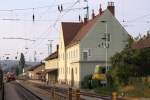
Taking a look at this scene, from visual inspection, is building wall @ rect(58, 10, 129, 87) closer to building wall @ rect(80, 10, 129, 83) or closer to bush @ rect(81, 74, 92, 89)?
building wall @ rect(80, 10, 129, 83)

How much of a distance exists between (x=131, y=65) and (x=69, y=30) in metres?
45.7

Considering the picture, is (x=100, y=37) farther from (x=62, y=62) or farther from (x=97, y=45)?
(x=62, y=62)

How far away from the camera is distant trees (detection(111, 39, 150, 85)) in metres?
64.6

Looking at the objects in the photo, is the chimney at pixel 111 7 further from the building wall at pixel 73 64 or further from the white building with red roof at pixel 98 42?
the building wall at pixel 73 64

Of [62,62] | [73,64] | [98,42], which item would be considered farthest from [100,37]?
[62,62]

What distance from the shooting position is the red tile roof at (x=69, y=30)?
108m

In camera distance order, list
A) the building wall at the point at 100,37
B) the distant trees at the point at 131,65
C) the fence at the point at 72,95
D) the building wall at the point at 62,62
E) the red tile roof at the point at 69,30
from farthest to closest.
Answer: the building wall at the point at 62,62
the red tile roof at the point at 69,30
the building wall at the point at 100,37
the distant trees at the point at 131,65
the fence at the point at 72,95

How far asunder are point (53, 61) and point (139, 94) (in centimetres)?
8525

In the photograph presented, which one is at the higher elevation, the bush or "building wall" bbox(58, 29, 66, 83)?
"building wall" bbox(58, 29, 66, 83)

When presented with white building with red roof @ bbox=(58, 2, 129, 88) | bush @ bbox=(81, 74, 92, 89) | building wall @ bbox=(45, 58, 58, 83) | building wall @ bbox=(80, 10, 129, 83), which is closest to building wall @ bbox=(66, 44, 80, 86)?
white building with red roof @ bbox=(58, 2, 129, 88)

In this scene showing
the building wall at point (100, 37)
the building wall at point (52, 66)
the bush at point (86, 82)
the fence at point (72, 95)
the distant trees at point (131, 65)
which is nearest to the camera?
the fence at point (72, 95)

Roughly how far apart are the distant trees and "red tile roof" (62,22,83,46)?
4201 centimetres

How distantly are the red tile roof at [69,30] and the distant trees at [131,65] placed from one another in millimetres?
42006

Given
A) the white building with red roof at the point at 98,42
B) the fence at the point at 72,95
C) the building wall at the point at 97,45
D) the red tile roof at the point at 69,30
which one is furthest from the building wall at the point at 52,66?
the fence at the point at 72,95
